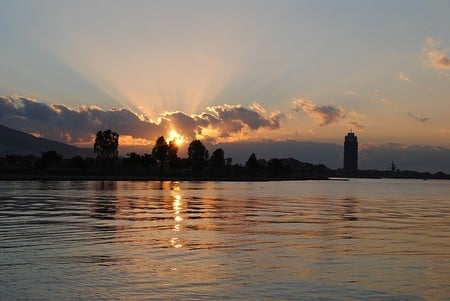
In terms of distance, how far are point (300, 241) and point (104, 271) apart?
14.7m

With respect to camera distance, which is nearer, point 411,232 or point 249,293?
point 249,293

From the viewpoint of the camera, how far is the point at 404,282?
861 inches

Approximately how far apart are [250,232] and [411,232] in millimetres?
12266

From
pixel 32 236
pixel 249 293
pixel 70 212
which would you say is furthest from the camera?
pixel 70 212

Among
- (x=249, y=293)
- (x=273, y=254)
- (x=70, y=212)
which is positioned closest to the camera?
(x=249, y=293)

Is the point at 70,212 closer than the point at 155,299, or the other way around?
the point at 155,299

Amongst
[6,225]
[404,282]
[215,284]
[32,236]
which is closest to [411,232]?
[404,282]

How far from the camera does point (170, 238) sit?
1344 inches

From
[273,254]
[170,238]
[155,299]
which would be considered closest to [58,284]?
[155,299]

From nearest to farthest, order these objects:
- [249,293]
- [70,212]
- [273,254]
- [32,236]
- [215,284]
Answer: [249,293] < [215,284] < [273,254] < [32,236] < [70,212]

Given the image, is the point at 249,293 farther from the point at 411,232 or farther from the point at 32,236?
the point at 411,232

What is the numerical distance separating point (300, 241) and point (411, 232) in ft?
37.1

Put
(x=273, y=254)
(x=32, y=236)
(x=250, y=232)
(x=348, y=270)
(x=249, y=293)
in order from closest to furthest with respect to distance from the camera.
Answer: (x=249, y=293) → (x=348, y=270) → (x=273, y=254) → (x=32, y=236) → (x=250, y=232)

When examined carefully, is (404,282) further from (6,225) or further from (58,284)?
A: (6,225)
